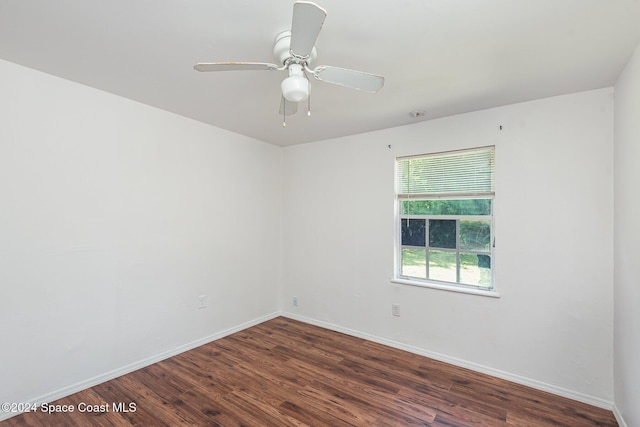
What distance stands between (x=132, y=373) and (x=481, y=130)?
12.9ft

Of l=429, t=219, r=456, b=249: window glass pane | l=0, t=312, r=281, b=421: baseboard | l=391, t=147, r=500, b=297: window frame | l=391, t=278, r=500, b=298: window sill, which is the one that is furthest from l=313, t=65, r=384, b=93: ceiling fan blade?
l=0, t=312, r=281, b=421: baseboard

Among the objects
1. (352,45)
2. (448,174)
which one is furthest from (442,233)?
(352,45)

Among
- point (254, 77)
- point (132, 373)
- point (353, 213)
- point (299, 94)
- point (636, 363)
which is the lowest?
point (132, 373)

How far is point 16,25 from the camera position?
65.7 inches

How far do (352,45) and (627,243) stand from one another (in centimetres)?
219

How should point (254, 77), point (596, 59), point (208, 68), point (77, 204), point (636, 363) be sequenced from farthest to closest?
1. point (77, 204)
2. point (254, 77)
3. point (596, 59)
4. point (636, 363)
5. point (208, 68)

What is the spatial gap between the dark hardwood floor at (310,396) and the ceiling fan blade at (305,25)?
2.33 meters

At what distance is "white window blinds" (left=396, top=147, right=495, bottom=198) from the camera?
2859 mm

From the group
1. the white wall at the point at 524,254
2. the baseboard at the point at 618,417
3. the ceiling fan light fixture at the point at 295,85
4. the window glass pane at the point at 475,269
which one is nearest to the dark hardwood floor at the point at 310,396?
the baseboard at the point at 618,417

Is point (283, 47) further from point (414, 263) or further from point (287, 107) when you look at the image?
point (414, 263)

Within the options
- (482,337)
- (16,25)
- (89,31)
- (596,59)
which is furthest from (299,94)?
(482,337)

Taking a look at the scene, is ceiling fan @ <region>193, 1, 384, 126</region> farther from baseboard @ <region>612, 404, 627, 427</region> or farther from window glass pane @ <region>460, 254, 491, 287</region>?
baseboard @ <region>612, 404, 627, 427</region>

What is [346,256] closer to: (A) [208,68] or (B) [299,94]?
(B) [299,94]

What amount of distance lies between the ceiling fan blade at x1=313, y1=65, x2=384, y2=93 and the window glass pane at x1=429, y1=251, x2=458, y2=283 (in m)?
2.04
